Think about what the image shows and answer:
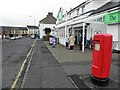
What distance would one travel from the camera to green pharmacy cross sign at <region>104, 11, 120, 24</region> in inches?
609

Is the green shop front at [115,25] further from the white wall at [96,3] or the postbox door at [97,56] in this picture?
the postbox door at [97,56]

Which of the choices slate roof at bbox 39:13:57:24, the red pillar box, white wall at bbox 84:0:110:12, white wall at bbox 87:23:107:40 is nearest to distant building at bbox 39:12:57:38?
slate roof at bbox 39:13:57:24

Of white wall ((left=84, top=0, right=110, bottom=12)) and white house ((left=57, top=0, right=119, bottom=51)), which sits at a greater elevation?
white wall ((left=84, top=0, right=110, bottom=12))

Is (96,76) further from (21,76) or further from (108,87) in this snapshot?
(21,76)

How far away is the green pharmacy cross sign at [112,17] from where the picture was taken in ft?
50.8

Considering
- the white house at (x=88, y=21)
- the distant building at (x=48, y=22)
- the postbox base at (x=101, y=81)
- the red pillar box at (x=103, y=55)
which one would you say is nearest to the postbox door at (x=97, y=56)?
the red pillar box at (x=103, y=55)

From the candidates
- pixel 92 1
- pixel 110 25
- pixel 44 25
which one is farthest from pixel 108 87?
pixel 44 25

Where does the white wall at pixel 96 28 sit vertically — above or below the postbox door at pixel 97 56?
above

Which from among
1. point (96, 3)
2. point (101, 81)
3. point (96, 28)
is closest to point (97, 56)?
point (101, 81)

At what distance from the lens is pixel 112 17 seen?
16.4 meters

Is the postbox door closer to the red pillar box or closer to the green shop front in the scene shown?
the red pillar box

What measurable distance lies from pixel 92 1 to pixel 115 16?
9600 millimetres

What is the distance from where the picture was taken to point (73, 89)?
233 inches

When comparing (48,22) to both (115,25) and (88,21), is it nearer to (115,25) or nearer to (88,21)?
(88,21)
